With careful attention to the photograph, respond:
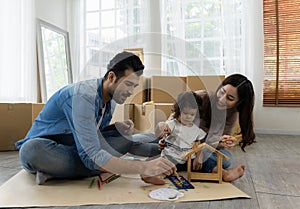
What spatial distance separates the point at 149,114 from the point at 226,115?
834 millimetres

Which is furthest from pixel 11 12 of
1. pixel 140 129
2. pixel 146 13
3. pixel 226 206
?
pixel 226 206

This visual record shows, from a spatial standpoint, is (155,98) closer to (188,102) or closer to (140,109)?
(140,109)

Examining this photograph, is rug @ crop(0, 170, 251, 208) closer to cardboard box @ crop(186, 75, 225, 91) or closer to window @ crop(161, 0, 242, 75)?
cardboard box @ crop(186, 75, 225, 91)

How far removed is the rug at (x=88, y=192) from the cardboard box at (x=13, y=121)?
2.63 feet

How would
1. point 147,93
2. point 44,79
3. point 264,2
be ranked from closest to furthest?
1. point 147,93
2. point 44,79
3. point 264,2

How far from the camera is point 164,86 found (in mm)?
A: 2277

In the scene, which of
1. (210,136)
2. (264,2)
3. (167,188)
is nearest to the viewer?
(167,188)

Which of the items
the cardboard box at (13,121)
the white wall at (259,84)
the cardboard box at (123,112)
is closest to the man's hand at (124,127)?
the cardboard box at (123,112)

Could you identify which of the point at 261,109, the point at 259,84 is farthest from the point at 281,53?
the point at 261,109

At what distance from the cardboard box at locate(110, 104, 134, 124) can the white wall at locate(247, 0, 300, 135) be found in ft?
5.38

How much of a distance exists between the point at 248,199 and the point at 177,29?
2.48 metres

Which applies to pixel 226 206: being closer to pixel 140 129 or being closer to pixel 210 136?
pixel 210 136

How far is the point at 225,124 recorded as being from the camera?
135 cm

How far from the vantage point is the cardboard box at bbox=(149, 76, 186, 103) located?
2006mm
